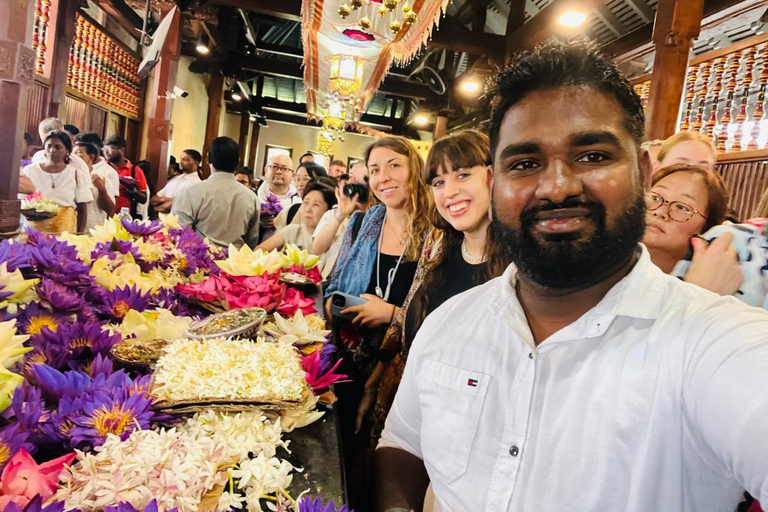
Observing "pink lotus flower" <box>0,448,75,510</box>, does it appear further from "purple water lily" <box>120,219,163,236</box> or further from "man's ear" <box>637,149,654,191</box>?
"purple water lily" <box>120,219,163,236</box>

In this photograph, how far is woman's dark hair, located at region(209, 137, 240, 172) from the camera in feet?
11.6

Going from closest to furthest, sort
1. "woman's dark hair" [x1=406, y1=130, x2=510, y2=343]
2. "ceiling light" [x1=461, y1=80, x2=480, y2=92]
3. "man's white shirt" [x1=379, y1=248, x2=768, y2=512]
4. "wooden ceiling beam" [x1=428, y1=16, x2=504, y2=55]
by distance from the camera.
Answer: "man's white shirt" [x1=379, y1=248, x2=768, y2=512] < "woman's dark hair" [x1=406, y1=130, x2=510, y2=343] < "wooden ceiling beam" [x1=428, y1=16, x2=504, y2=55] < "ceiling light" [x1=461, y1=80, x2=480, y2=92]

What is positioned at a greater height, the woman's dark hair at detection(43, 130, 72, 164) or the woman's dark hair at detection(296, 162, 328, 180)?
the woman's dark hair at detection(296, 162, 328, 180)

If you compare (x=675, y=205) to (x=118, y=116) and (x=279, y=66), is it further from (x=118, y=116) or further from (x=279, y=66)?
(x=279, y=66)

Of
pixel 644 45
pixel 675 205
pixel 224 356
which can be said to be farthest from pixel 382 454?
pixel 644 45

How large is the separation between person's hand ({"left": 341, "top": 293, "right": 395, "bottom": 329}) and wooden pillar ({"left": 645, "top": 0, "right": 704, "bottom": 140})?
2689mm

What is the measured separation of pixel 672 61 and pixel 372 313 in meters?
3.14

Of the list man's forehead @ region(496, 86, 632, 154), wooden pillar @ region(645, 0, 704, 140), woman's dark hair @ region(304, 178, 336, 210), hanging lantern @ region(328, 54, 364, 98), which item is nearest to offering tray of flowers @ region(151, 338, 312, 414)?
man's forehead @ region(496, 86, 632, 154)

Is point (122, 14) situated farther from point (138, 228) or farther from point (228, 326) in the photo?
point (228, 326)

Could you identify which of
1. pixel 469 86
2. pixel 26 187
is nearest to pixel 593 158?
pixel 26 187

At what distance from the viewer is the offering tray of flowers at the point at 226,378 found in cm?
84

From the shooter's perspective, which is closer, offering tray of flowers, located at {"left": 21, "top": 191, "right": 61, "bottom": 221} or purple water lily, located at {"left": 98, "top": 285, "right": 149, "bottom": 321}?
purple water lily, located at {"left": 98, "top": 285, "right": 149, "bottom": 321}

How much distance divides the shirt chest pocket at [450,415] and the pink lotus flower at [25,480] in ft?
2.12

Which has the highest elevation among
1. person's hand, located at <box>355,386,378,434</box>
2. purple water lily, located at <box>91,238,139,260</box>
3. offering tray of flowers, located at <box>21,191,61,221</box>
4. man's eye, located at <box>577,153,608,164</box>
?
man's eye, located at <box>577,153,608,164</box>
